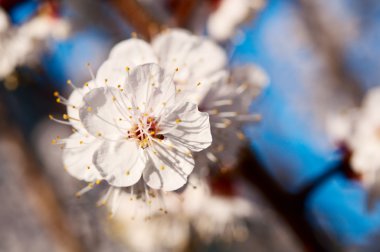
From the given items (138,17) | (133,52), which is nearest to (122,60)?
(133,52)

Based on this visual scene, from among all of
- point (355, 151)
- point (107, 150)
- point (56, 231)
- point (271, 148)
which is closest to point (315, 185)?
point (355, 151)

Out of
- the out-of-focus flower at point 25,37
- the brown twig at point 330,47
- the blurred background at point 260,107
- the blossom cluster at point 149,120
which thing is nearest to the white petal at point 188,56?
the blossom cluster at point 149,120

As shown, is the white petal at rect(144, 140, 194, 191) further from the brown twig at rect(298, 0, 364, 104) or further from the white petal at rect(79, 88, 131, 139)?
the brown twig at rect(298, 0, 364, 104)

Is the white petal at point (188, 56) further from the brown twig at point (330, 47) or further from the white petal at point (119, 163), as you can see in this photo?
the brown twig at point (330, 47)

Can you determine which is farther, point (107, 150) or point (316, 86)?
point (316, 86)

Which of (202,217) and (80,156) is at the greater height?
(80,156)

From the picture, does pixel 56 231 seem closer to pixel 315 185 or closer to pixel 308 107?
pixel 315 185

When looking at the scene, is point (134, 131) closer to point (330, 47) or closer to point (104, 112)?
point (104, 112)
